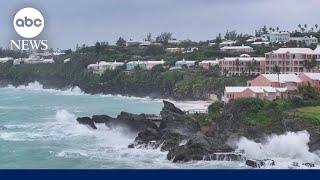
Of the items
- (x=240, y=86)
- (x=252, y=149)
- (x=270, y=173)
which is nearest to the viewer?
(x=270, y=173)

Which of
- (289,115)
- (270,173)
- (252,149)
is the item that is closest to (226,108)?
(289,115)

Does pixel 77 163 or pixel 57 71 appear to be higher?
pixel 57 71

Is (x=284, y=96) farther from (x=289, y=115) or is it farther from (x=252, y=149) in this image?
(x=252, y=149)

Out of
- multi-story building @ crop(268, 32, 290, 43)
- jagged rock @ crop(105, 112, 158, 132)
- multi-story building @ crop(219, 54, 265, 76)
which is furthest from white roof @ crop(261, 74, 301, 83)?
multi-story building @ crop(268, 32, 290, 43)

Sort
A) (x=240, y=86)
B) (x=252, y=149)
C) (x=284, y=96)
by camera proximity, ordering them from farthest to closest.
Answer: (x=240, y=86) < (x=284, y=96) < (x=252, y=149)

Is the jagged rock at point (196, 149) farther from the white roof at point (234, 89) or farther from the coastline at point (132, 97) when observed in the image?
the white roof at point (234, 89)

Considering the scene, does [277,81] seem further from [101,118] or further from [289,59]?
[101,118]
